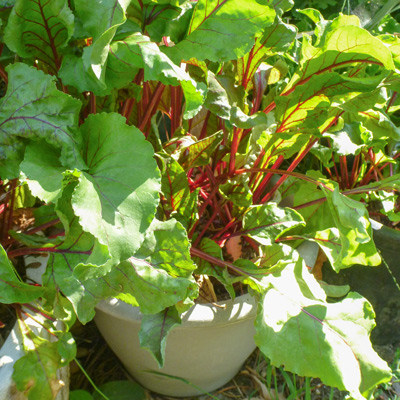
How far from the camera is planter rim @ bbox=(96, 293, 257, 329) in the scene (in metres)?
0.83

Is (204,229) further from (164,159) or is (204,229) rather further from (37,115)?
(37,115)

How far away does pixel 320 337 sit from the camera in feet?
2.36

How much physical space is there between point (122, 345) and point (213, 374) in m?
0.23

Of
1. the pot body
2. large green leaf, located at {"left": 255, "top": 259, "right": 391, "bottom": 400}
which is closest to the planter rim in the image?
the pot body

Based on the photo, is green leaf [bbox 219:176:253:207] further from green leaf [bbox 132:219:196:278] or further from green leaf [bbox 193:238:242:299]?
green leaf [bbox 132:219:196:278]

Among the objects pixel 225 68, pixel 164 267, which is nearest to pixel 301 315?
pixel 164 267

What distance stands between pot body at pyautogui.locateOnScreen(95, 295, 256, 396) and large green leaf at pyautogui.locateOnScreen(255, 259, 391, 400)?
12cm

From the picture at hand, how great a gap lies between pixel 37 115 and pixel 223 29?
0.92 feet

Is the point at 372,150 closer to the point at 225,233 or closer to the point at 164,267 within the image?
the point at 225,233

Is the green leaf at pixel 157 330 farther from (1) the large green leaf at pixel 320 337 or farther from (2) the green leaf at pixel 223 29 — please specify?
(2) the green leaf at pixel 223 29

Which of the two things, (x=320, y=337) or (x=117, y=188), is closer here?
(x=117, y=188)

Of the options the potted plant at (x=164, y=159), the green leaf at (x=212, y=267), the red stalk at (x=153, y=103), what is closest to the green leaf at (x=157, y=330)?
the potted plant at (x=164, y=159)

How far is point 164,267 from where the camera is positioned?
2.31 feet

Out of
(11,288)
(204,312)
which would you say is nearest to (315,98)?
(204,312)
